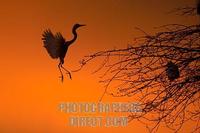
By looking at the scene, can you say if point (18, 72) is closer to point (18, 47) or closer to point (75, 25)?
point (18, 47)

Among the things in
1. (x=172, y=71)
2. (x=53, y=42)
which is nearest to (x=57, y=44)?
(x=53, y=42)

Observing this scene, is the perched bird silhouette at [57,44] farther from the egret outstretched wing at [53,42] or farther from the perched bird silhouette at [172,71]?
the perched bird silhouette at [172,71]

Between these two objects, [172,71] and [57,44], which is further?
[57,44]

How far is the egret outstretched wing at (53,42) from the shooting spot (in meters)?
2.55

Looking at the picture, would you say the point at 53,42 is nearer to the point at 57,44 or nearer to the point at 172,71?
the point at 57,44

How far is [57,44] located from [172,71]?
1739mm

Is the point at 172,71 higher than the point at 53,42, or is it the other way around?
the point at 53,42

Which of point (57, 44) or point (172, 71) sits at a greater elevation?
point (57, 44)

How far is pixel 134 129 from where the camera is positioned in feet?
8.52

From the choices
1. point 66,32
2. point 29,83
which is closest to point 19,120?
point 29,83

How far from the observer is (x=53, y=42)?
2559mm

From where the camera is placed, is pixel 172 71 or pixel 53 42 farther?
pixel 53 42

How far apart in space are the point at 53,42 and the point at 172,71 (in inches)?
69.2

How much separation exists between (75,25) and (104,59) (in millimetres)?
296
